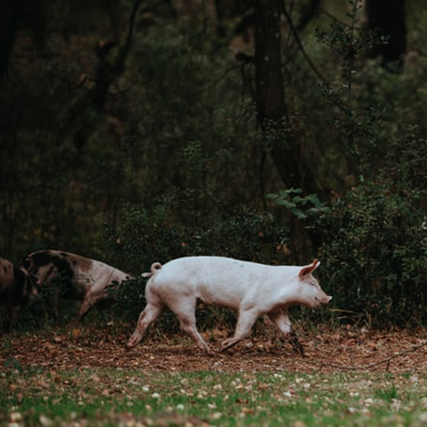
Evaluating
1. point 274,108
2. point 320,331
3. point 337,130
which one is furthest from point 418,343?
point 274,108

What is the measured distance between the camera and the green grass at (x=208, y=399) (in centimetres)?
548

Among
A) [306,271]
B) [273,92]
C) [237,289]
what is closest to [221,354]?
[237,289]

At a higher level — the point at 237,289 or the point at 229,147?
the point at 229,147

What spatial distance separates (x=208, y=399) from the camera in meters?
6.73

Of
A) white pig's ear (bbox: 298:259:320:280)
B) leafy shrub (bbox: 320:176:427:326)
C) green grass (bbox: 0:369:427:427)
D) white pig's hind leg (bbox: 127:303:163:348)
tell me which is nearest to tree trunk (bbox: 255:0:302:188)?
leafy shrub (bbox: 320:176:427:326)

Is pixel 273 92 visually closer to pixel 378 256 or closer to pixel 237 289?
pixel 378 256

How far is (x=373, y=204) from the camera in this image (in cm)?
1141

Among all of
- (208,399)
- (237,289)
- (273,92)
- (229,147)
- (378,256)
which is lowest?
(208,399)

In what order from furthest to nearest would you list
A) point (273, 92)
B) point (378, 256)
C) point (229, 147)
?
point (229, 147) < point (273, 92) < point (378, 256)

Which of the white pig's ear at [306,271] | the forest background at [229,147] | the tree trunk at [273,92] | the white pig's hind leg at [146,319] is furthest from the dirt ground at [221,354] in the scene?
the tree trunk at [273,92]

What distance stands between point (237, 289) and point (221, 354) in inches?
31.0

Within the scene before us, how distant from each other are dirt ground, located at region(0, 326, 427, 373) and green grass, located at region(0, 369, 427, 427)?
46cm

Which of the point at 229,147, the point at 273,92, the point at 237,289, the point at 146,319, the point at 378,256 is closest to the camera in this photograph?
the point at 237,289

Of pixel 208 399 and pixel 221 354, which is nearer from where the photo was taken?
pixel 208 399
